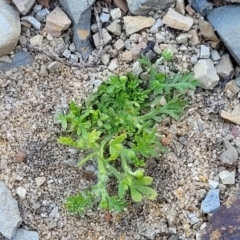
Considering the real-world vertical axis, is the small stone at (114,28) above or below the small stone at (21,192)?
above

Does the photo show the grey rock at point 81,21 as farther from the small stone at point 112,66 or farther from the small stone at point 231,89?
the small stone at point 231,89

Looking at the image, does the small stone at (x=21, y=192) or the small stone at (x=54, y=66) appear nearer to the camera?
the small stone at (x=21, y=192)

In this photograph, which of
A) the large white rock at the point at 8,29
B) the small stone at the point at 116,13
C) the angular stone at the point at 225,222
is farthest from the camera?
the small stone at the point at 116,13

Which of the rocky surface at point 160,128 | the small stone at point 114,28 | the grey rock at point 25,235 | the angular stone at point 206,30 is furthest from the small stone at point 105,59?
the grey rock at point 25,235

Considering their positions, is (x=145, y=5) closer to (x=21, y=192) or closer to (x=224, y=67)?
(x=224, y=67)

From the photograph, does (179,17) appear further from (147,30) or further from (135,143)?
(135,143)

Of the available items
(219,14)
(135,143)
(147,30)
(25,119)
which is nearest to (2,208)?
(25,119)

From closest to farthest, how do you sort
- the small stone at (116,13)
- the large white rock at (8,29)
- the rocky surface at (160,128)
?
the rocky surface at (160,128) → the large white rock at (8,29) → the small stone at (116,13)
